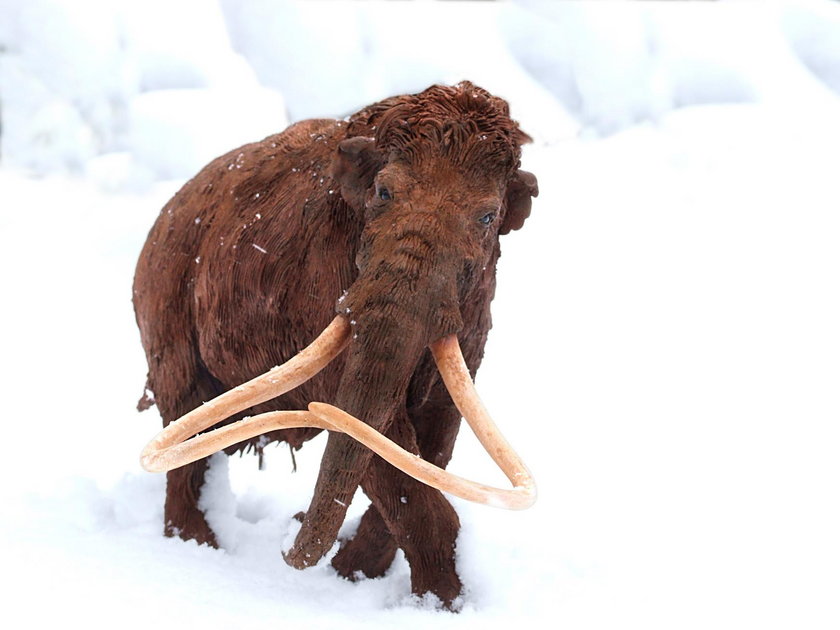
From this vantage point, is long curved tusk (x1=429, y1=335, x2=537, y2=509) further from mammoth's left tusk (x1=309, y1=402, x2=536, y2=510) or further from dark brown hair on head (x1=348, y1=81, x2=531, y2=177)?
dark brown hair on head (x1=348, y1=81, x2=531, y2=177)

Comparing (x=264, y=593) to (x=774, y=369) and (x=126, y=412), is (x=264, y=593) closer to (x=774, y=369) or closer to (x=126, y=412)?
(x=126, y=412)

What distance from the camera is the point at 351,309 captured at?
8.12 feet

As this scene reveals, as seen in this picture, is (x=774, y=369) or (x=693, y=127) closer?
(x=774, y=369)

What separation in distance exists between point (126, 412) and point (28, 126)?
2.13 m

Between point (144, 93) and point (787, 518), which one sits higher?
point (144, 93)

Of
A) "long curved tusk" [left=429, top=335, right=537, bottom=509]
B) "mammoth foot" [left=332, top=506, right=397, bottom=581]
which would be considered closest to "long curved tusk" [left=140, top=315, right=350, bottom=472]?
"long curved tusk" [left=429, top=335, right=537, bottom=509]

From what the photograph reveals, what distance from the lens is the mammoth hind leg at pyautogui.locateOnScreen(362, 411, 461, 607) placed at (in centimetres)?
295

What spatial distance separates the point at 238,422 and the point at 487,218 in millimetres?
772

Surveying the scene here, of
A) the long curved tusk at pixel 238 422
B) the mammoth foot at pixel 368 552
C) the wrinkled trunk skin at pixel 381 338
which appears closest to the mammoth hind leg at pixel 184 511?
the mammoth foot at pixel 368 552

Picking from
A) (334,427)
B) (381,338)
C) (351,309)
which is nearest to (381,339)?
(381,338)

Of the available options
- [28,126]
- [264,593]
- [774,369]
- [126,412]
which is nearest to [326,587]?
[264,593]

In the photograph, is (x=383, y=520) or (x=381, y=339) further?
(x=383, y=520)

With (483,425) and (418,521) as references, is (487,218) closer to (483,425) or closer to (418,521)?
(483,425)

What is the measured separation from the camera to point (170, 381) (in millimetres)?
3477
